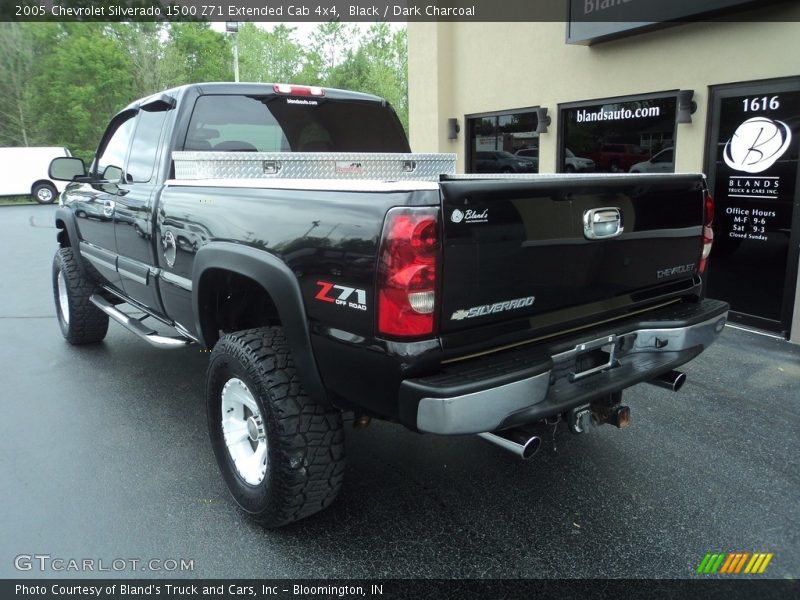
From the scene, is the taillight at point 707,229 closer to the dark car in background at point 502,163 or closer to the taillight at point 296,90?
the taillight at point 296,90

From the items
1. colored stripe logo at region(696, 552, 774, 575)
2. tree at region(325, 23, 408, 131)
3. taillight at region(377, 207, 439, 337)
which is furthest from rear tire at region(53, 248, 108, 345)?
tree at region(325, 23, 408, 131)

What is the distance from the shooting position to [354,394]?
7.92 feet

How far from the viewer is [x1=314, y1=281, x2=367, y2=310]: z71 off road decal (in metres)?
2.28

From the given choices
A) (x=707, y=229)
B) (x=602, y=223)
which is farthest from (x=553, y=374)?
(x=707, y=229)

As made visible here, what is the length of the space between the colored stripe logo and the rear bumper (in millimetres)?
798

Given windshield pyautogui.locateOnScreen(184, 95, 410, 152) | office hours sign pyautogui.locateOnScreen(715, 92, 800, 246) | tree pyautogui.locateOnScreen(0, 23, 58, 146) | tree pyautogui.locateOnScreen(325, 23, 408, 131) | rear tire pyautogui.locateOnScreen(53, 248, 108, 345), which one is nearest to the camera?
windshield pyautogui.locateOnScreen(184, 95, 410, 152)

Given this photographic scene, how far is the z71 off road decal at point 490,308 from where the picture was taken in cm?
229

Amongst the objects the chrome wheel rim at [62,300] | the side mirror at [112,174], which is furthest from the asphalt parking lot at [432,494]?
the side mirror at [112,174]

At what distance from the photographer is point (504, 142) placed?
944 cm

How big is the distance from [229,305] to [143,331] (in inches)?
39.4

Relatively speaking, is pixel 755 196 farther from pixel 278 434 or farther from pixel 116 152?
pixel 116 152

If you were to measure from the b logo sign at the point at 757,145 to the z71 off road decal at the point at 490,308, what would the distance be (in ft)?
15.0

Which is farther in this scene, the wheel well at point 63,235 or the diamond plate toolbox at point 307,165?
the wheel well at point 63,235

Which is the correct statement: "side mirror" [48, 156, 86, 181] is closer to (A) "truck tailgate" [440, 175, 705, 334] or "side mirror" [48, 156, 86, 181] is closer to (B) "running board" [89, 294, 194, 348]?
(B) "running board" [89, 294, 194, 348]
